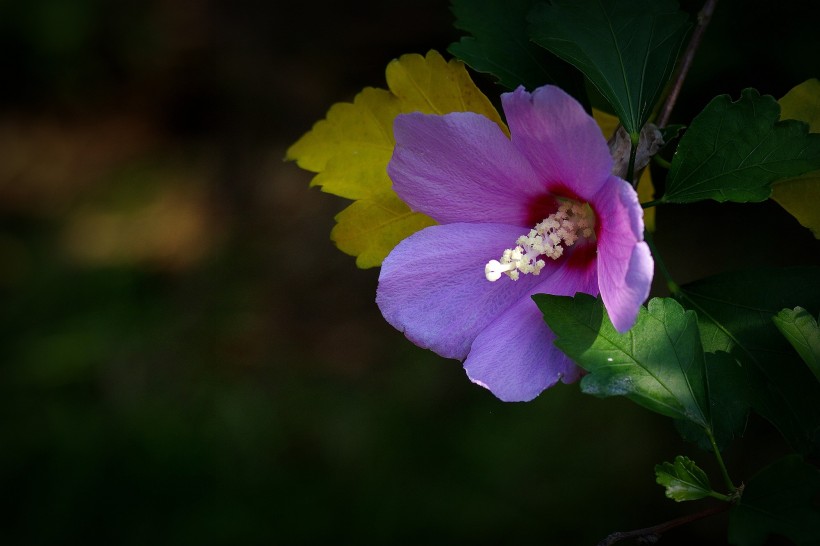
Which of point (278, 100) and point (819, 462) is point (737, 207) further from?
point (278, 100)

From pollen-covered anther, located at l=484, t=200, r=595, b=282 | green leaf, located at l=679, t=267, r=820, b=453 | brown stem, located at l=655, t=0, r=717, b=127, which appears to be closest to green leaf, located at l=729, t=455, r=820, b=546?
green leaf, located at l=679, t=267, r=820, b=453

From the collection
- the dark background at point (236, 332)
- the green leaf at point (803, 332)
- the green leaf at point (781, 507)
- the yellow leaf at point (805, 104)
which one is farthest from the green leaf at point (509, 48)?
the dark background at point (236, 332)

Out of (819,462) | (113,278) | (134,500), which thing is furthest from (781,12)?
(113,278)

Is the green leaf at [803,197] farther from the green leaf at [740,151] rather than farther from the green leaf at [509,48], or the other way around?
the green leaf at [509,48]

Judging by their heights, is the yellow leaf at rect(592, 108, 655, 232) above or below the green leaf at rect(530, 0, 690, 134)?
below

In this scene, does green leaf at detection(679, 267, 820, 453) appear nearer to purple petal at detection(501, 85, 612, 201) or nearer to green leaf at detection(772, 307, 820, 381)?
green leaf at detection(772, 307, 820, 381)

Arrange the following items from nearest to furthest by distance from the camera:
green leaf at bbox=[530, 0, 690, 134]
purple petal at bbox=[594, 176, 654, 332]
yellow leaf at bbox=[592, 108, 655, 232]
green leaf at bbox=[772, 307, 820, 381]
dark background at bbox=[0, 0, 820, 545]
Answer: purple petal at bbox=[594, 176, 654, 332] → green leaf at bbox=[772, 307, 820, 381] → green leaf at bbox=[530, 0, 690, 134] → yellow leaf at bbox=[592, 108, 655, 232] → dark background at bbox=[0, 0, 820, 545]

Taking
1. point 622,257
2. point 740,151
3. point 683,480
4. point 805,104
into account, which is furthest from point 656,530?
point 805,104
